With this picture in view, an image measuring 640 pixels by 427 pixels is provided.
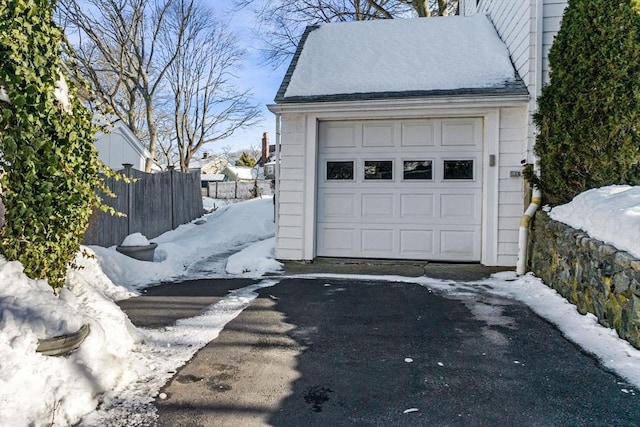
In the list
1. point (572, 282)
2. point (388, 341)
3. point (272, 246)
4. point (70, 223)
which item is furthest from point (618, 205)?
point (272, 246)

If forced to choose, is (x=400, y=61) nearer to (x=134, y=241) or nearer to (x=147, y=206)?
(x=134, y=241)

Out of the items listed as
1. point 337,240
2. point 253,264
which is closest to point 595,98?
point 337,240

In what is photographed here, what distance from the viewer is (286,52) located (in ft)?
63.6

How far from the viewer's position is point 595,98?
15.8 ft

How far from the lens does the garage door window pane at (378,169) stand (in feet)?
23.1

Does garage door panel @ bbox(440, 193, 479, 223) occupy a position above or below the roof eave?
below

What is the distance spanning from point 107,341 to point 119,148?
1594 cm

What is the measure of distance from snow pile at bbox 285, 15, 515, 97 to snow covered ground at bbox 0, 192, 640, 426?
2790mm

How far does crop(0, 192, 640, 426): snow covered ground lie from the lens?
232cm

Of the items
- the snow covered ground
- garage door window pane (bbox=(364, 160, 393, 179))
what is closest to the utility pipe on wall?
the snow covered ground

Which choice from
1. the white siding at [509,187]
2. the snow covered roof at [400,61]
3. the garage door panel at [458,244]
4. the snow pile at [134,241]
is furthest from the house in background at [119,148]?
the white siding at [509,187]

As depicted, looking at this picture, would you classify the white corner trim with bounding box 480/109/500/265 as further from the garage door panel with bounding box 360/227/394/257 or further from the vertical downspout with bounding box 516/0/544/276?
the garage door panel with bounding box 360/227/394/257

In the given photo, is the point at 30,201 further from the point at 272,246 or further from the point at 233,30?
the point at 233,30

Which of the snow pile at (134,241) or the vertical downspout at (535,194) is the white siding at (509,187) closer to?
the vertical downspout at (535,194)
